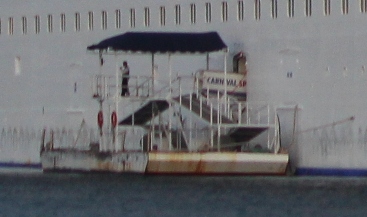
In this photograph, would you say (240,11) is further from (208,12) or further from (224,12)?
(208,12)

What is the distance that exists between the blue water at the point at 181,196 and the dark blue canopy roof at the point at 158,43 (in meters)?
3.64

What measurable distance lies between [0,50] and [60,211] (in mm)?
23064

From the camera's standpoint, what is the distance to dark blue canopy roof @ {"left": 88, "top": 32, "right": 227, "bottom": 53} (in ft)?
212

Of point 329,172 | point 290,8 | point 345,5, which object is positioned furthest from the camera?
point 290,8

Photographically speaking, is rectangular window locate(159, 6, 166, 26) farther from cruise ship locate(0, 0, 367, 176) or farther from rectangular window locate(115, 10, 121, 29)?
rectangular window locate(115, 10, 121, 29)

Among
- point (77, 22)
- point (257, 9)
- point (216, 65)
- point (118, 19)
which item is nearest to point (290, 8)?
point (257, 9)

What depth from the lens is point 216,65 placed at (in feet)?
220

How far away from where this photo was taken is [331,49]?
63.6m

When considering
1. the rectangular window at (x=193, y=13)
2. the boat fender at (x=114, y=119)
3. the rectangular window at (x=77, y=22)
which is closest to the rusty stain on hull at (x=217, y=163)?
the boat fender at (x=114, y=119)

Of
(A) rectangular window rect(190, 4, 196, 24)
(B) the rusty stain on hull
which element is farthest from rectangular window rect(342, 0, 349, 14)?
(A) rectangular window rect(190, 4, 196, 24)

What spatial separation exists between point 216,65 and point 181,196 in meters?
9.78

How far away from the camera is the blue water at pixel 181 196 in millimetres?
53344

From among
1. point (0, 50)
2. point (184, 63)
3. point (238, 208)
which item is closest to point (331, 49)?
point (184, 63)

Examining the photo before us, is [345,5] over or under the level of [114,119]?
over
